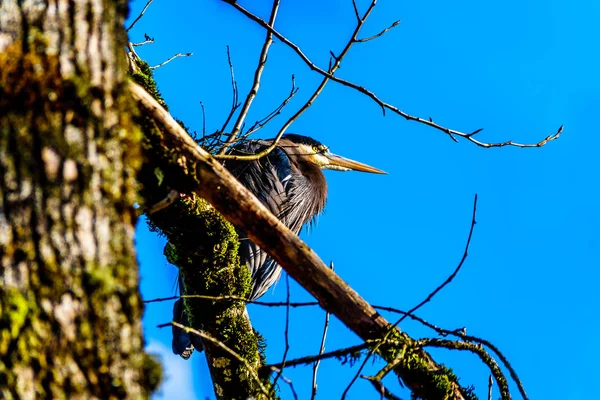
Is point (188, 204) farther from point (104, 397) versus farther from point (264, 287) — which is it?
point (264, 287)

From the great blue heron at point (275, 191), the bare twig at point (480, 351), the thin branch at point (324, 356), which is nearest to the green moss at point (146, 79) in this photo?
the great blue heron at point (275, 191)

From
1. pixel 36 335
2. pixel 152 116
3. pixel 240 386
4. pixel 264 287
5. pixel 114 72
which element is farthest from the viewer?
pixel 264 287

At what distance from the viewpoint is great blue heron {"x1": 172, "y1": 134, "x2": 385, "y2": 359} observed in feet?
13.2

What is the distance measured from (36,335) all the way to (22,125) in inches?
11.8

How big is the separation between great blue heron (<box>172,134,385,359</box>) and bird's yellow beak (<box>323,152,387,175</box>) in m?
0.48

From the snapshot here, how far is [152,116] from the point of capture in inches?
56.7

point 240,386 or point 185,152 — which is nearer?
point 185,152

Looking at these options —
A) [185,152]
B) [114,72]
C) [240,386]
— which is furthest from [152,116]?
[240,386]

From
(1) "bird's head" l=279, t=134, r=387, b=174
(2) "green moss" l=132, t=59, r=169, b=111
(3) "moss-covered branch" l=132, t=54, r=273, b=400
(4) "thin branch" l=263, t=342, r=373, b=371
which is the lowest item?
(4) "thin branch" l=263, t=342, r=373, b=371

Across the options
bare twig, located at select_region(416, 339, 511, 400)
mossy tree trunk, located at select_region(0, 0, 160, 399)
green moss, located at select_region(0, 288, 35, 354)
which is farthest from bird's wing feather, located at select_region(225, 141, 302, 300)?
green moss, located at select_region(0, 288, 35, 354)

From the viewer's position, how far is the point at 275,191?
14.4ft

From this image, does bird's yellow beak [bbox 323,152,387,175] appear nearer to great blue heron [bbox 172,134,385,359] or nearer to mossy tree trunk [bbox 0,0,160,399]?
great blue heron [bbox 172,134,385,359]

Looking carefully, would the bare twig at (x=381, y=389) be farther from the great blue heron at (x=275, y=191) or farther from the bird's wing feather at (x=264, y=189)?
the bird's wing feather at (x=264, y=189)

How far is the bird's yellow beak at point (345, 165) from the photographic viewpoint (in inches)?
231
